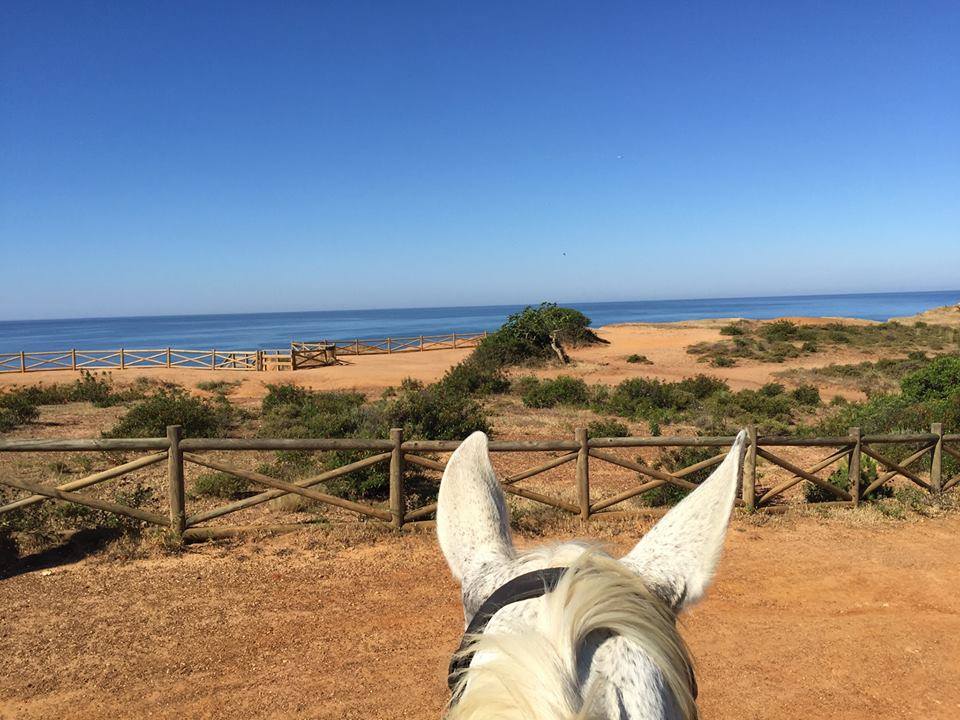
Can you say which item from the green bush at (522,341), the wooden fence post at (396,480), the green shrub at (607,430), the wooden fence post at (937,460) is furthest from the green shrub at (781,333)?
the wooden fence post at (396,480)

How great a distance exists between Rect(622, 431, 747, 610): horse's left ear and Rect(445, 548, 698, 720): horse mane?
0.83 ft

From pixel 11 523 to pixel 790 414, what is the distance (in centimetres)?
1633

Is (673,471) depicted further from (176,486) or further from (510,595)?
(510,595)

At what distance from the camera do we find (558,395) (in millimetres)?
18609

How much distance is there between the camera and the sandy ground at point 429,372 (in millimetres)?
23984

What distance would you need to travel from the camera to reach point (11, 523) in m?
6.90

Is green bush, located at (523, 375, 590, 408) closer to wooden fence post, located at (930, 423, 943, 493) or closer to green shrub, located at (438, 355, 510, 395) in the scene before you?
green shrub, located at (438, 355, 510, 395)

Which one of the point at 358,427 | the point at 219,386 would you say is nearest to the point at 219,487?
the point at 358,427

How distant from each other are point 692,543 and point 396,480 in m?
6.32

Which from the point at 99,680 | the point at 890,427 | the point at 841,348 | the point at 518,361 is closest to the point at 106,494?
the point at 99,680

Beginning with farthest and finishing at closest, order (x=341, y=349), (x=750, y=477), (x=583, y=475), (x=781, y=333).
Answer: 1. (x=781, y=333)
2. (x=341, y=349)
3. (x=750, y=477)
4. (x=583, y=475)

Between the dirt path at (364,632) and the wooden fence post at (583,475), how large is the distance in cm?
70

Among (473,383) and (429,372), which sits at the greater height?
(473,383)

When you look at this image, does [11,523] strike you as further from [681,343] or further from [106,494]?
[681,343]
